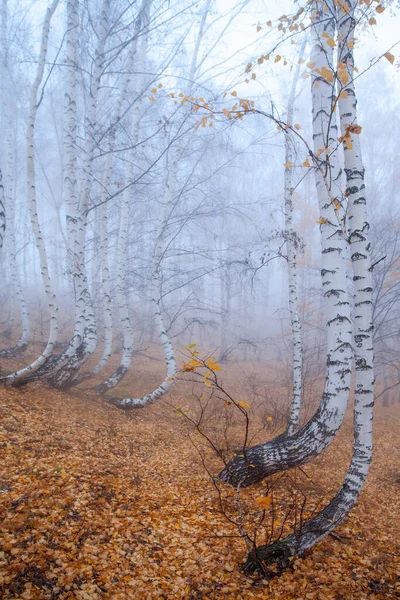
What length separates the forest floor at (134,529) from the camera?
246cm

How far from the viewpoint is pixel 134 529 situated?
3.09 metres

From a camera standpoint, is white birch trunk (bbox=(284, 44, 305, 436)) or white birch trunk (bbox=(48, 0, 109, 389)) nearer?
white birch trunk (bbox=(48, 0, 109, 389))

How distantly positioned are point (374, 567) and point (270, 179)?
2387 cm

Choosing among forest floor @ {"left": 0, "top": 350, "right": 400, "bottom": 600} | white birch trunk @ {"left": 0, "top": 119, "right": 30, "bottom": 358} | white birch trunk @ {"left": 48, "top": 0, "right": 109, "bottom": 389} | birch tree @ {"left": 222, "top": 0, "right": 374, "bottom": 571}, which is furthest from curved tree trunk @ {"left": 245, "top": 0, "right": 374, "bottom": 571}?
white birch trunk @ {"left": 0, "top": 119, "right": 30, "bottom": 358}

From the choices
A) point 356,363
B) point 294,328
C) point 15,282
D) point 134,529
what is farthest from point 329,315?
point 15,282

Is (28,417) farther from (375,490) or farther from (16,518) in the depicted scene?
(375,490)

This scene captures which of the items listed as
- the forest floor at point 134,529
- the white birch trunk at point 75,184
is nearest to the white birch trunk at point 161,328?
the white birch trunk at point 75,184

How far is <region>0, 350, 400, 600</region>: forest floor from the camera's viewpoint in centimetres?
246

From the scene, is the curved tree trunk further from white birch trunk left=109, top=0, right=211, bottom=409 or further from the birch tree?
white birch trunk left=109, top=0, right=211, bottom=409

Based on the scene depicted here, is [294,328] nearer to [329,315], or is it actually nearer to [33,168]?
[329,315]

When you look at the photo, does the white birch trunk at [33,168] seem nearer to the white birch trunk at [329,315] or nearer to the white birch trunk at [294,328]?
the white birch trunk at [329,315]

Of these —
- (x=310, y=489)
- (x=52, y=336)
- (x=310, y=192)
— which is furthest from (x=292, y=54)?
(x=310, y=192)

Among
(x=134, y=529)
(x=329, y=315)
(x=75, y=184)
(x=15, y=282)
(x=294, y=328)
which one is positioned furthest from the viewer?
(x=15, y=282)

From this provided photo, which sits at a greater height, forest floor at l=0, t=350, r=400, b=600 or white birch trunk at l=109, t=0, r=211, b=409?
white birch trunk at l=109, t=0, r=211, b=409
